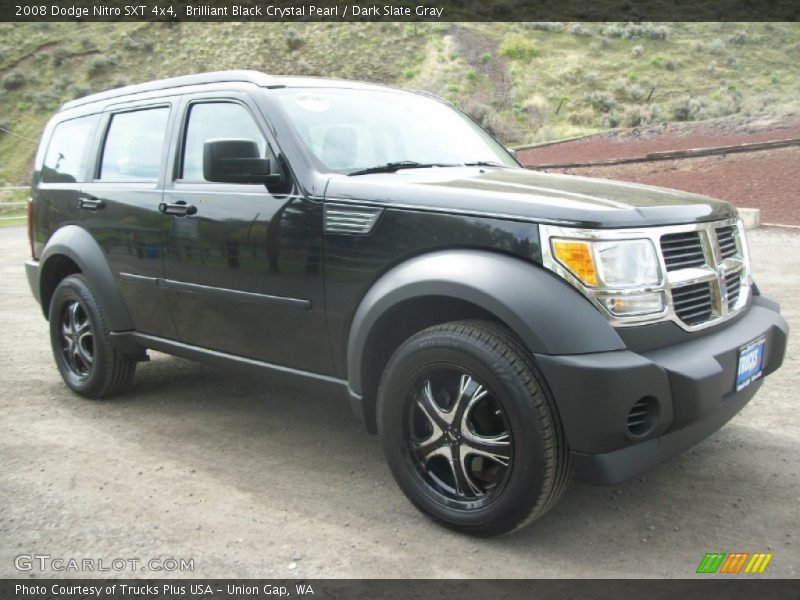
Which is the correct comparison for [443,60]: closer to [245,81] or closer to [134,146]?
[134,146]

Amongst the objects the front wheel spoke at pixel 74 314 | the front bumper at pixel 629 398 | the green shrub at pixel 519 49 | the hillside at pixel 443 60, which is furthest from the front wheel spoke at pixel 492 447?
the green shrub at pixel 519 49

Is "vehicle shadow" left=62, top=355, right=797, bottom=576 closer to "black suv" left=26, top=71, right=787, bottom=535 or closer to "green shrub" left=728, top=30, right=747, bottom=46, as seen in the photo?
"black suv" left=26, top=71, right=787, bottom=535

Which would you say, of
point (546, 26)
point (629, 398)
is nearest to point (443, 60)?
point (546, 26)

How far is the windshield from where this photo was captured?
3.74 meters

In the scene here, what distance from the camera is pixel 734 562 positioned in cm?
287

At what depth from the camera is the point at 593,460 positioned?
8.95 feet

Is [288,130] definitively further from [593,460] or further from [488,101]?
[488,101]

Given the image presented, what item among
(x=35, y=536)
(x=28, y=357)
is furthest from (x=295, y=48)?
(x=35, y=536)

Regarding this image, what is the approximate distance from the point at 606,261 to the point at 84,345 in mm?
3723

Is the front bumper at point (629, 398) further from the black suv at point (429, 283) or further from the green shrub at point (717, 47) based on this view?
the green shrub at point (717, 47)

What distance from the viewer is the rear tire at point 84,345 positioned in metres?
4.77

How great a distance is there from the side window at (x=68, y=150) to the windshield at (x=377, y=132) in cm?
190

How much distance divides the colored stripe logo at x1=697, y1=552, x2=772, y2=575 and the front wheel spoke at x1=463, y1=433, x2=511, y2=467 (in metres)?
0.84

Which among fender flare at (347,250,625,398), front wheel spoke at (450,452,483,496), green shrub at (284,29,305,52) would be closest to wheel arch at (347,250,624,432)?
fender flare at (347,250,625,398)
